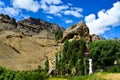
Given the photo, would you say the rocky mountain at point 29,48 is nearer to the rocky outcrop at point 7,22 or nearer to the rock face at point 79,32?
the rock face at point 79,32

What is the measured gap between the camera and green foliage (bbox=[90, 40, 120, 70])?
70019mm

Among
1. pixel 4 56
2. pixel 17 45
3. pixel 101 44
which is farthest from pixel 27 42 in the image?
pixel 101 44

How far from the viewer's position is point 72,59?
216ft

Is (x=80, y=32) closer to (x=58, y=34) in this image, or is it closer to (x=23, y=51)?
(x=58, y=34)

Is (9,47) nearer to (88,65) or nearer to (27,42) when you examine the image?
(27,42)

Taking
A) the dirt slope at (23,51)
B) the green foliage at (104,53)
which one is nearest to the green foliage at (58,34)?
the dirt slope at (23,51)

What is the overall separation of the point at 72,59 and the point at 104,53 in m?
9.02

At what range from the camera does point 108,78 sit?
147 feet

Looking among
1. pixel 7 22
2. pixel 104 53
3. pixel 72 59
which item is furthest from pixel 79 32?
pixel 7 22

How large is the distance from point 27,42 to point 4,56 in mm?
32704

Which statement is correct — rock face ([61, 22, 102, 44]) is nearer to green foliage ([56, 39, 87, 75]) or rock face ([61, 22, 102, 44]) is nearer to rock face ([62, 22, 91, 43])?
rock face ([62, 22, 91, 43])

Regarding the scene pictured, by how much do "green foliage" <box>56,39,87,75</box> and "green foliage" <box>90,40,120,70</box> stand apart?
4124mm

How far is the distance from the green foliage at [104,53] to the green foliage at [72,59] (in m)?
4.12

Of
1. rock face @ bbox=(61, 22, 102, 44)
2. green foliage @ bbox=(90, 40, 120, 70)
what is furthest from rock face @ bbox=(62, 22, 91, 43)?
green foliage @ bbox=(90, 40, 120, 70)
